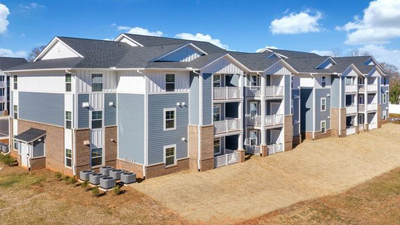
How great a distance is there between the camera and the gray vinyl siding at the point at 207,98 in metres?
28.2

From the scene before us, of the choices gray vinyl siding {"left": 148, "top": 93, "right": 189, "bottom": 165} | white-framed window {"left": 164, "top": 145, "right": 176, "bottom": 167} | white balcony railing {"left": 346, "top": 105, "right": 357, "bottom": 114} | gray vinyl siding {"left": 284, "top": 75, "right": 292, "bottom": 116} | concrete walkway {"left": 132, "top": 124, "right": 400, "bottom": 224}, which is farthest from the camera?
white balcony railing {"left": 346, "top": 105, "right": 357, "bottom": 114}

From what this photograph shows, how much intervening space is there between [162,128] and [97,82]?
5.80 meters

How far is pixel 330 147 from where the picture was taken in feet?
126

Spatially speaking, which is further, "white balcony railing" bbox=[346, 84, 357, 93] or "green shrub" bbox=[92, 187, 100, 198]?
"white balcony railing" bbox=[346, 84, 357, 93]

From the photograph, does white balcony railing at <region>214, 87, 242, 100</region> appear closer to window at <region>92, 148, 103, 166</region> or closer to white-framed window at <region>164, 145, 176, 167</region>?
white-framed window at <region>164, 145, 176, 167</region>

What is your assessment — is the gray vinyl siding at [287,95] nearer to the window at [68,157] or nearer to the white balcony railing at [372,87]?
the white balcony railing at [372,87]

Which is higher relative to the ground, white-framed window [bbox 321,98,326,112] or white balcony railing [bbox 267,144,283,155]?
white-framed window [bbox 321,98,326,112]

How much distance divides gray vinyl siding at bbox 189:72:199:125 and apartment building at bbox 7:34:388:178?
0.08 metres

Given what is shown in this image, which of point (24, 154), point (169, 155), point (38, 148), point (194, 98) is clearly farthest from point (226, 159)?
point (24, 154)

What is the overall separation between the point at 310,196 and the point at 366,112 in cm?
2914

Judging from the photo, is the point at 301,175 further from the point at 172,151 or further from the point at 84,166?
the point at 84,166

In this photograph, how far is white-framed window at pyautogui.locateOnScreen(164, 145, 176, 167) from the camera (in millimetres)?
27091

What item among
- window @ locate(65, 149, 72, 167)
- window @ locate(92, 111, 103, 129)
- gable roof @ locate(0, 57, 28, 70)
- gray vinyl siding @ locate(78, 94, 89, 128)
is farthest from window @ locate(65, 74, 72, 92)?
gable roof @ locate(0, 57, 28, 70)

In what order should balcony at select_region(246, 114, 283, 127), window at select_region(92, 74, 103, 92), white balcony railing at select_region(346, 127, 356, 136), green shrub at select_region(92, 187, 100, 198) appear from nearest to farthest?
1. green shrub at select_region(92, 187, 100, 198)
2. window at select_region(92, 74, 103, 92)
3. balcony at select_region(246, 114, 283, 127)
4. white balcony railing at select_region(346, 127, 356, 136)
